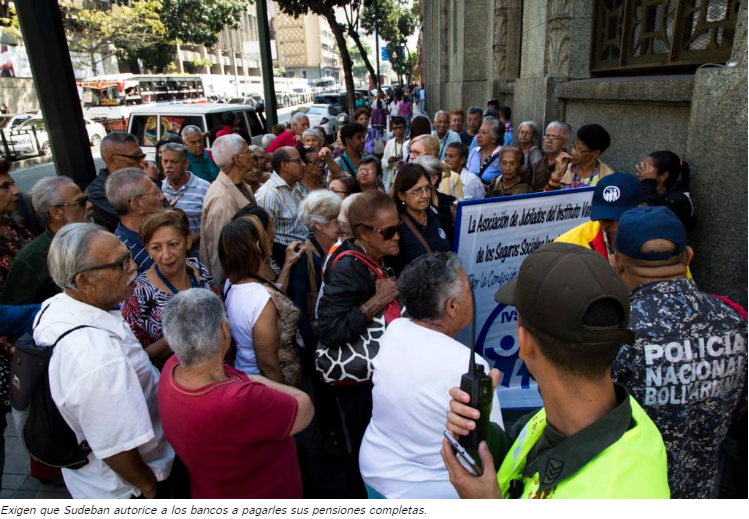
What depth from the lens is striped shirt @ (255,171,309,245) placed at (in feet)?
13.5

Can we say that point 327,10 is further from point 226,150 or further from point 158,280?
point 158,280

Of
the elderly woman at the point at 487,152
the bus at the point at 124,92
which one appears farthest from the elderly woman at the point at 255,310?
the bus at the point at 124,92

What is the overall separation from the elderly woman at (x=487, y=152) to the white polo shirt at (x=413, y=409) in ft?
13.0

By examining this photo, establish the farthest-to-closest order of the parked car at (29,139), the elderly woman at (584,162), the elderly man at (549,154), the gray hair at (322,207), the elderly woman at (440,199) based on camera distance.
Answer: the parked car at (29,139) < the elderly man at (549,154) < the elderly woman at (584,162) < the elderly woman at (440,199) < the gray hair at (322,207)

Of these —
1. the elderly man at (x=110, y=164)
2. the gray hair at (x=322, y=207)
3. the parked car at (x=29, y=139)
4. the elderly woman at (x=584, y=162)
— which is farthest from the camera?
the parked car at (x=29, y=139)

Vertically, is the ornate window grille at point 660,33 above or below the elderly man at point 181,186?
A: above

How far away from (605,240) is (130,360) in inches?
102

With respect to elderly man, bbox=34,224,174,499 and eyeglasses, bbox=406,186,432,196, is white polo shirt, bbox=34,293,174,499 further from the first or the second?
eyeglasses, bbox=406,186,432,196

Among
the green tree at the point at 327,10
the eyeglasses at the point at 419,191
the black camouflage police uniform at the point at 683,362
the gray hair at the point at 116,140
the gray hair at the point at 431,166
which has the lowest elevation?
the black camouflage police uniform at the point at 683,362

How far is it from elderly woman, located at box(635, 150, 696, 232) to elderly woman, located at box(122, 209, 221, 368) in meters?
3.16

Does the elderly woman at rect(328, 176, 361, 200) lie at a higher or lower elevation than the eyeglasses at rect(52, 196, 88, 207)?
lower

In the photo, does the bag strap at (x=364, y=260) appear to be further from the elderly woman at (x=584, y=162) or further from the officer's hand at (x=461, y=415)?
the elderly woman at (x=584, y=162)

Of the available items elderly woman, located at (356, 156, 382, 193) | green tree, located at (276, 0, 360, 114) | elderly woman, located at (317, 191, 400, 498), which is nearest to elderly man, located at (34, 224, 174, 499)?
elderly woman, located at (317, 191, 400, 498)

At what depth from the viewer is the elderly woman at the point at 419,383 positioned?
1.77 metres
